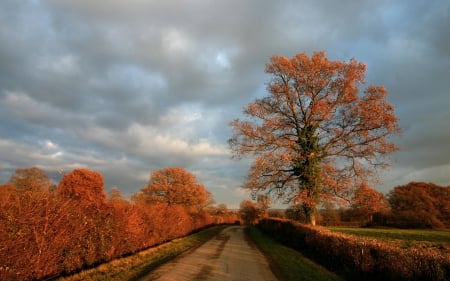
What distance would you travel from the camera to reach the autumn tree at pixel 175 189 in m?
70.6

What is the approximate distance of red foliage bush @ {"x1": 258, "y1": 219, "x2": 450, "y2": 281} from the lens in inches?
358

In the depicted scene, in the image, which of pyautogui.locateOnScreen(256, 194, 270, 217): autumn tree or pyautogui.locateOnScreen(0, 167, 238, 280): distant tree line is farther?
pyautogui.locateOnScreen(256, 194, 270, 217): autumn tree

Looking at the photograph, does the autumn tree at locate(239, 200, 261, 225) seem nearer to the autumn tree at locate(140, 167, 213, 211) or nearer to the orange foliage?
the autumn tree at locate(140, 167, 213, 211)

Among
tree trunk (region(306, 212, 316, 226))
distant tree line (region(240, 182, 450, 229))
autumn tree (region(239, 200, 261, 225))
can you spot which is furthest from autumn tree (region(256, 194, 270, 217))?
autumn tree (region(239, 200, 261, 225))

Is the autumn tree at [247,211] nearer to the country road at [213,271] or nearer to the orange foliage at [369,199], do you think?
the orange foliage at [369,199]

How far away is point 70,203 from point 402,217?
2649 inches

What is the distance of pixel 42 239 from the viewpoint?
10.4m

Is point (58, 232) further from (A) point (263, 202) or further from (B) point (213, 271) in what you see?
(A) point (263, 202)

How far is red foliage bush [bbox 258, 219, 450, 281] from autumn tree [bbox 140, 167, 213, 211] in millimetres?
53305

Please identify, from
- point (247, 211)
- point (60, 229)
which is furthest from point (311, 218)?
point (247, 211)

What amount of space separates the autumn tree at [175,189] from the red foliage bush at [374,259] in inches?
2099

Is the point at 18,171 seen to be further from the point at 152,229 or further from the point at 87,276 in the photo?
the point at 87,276

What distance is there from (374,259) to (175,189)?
62.6 meters

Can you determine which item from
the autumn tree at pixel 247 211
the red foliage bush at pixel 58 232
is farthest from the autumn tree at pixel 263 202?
the autumn tree at pixel 247 211
